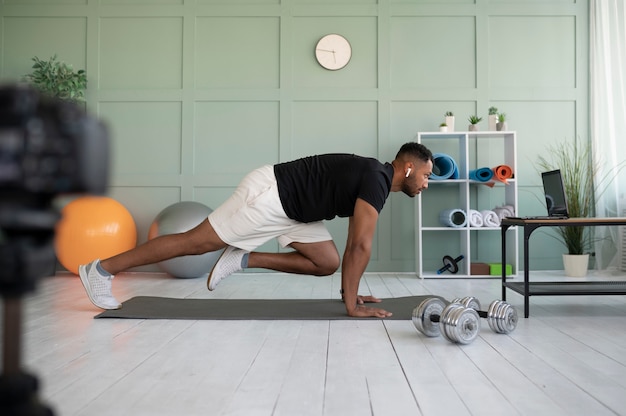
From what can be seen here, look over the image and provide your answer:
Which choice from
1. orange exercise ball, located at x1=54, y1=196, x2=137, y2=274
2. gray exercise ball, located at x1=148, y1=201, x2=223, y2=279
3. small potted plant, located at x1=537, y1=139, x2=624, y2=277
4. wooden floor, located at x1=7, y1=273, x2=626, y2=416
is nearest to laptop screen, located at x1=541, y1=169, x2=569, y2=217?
wooden floor, located at x1=7, y1=273, x2=626, y2=416

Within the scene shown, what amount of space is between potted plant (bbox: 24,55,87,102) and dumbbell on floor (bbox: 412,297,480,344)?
381 centimetres

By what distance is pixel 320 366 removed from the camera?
1886 mm

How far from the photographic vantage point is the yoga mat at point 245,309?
2.78 m

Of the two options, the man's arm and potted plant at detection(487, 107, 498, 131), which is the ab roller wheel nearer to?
the man's arm

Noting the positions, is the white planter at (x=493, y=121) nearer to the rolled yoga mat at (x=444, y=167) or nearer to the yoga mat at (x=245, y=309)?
the rolled yoga mat at (x=444, y=167)

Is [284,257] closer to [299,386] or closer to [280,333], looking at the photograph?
[280,333]

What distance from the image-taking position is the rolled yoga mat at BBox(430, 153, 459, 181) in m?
4.84

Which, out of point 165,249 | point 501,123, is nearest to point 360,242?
point 165,249

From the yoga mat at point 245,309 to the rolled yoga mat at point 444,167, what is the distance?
5.44 ft

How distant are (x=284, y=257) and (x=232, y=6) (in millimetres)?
3166

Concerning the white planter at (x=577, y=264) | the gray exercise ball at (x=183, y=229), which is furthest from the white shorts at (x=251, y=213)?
the white planter at (x=577, y=264)

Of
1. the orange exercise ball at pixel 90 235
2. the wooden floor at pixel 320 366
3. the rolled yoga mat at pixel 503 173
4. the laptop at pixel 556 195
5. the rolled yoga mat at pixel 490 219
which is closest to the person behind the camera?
the wooden floor at pixel 320 366

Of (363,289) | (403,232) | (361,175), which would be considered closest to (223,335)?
(361,175)

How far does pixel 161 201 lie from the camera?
526 cm
